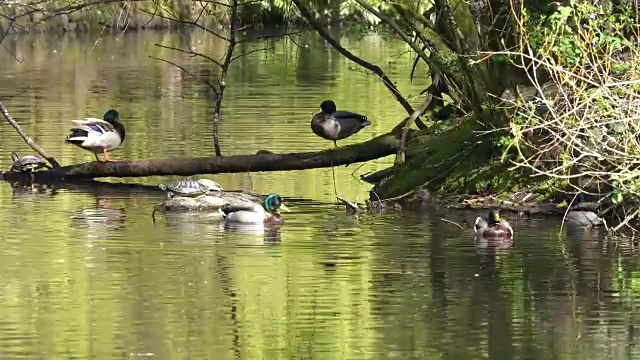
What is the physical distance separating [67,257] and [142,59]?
104 feet

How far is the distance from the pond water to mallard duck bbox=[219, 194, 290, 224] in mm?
203

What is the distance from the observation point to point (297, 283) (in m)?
12.9

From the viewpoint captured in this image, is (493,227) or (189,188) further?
(189,188)

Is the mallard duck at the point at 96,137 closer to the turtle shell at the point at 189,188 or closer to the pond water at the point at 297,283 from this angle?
the pond water at the point at 297,283

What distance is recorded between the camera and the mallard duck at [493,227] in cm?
1509

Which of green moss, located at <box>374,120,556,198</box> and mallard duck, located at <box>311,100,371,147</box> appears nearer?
green moss, located at <box>374,120,556,198</box>

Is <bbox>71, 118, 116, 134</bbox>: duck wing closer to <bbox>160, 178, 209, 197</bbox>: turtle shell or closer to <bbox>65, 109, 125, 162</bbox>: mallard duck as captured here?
<bbox>65, 109, 125, 162</bbox>: mallard duck

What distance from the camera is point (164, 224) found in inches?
645

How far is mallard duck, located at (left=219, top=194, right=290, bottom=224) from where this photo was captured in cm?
1645

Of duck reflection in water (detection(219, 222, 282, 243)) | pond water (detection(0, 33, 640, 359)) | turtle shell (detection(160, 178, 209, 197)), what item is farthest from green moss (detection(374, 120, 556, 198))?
duck reflection in water (detection(219, 222, 282, 243))

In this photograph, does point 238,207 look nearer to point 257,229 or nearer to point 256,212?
point 256,212

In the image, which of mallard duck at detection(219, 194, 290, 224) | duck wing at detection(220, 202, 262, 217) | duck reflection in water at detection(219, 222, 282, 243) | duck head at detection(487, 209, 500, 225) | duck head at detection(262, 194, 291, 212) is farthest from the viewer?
duck wing at detection(220, 202, 262, 217)

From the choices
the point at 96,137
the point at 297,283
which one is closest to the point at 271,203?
the point at 297,283

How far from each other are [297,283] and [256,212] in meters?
3.66
